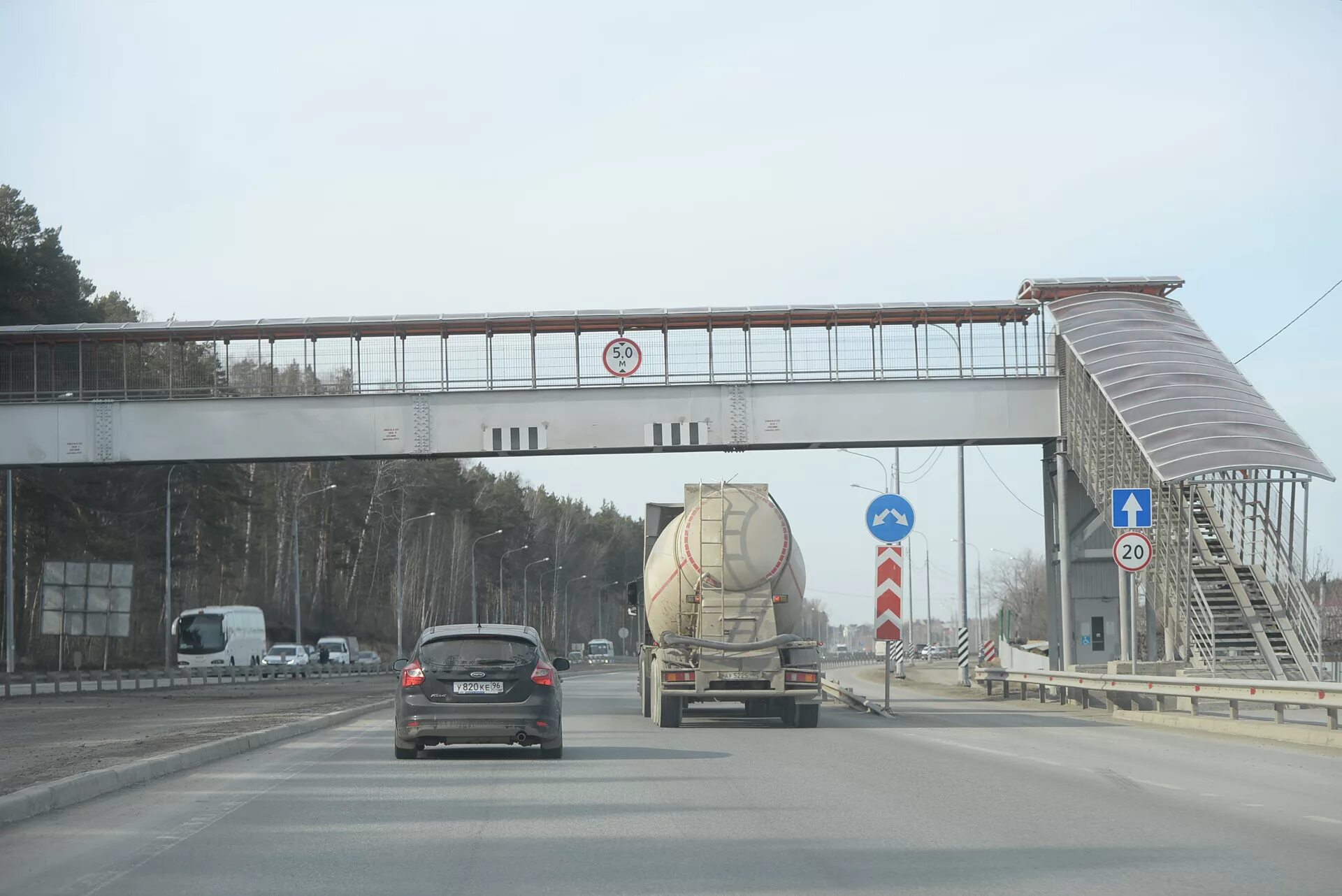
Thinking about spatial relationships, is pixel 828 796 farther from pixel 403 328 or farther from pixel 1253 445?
pixel 403 328

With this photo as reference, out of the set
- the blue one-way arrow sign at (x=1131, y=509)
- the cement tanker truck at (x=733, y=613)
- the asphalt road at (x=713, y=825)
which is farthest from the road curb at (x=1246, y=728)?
the cement tanker truck at (x=733, y=613)

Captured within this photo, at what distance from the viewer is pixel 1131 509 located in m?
23.2

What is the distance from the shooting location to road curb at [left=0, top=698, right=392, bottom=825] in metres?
10.9

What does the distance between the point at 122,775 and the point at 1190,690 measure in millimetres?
15017

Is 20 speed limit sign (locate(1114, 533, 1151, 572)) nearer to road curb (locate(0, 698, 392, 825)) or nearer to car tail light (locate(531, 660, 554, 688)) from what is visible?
car tail light (locate(531, 660, 554, 688))

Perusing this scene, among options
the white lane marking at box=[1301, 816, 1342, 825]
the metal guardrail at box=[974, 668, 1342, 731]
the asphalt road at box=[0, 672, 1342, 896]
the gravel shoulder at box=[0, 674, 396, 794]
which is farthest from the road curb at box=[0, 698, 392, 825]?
the metal guardrail at box=[974, 668, 1342, 731]

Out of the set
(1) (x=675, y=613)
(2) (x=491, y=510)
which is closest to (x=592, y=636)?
(2) (x=491, y=510)

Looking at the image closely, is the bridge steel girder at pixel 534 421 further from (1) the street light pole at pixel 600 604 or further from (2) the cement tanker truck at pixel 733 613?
(1) the street light pole at pixel 600 604

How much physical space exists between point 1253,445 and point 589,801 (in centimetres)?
2106

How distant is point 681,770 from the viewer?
14234mm

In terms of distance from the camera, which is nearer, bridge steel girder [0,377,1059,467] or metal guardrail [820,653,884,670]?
bridge steel girder [0,377,1059,467]

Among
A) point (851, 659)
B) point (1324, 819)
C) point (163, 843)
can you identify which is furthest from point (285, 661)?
point (851, 659)

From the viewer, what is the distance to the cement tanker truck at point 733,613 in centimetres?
2128

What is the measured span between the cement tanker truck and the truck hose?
0.01 metres
